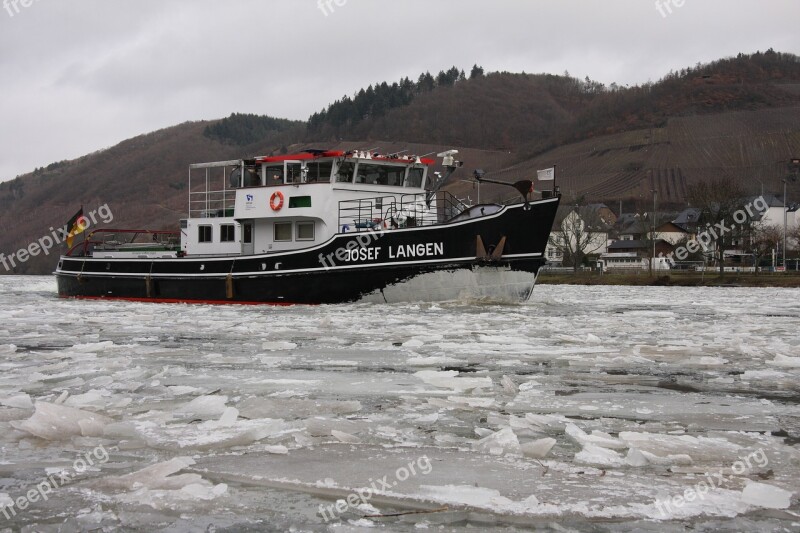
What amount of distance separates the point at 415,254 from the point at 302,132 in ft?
490

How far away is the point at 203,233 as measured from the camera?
21188 mm

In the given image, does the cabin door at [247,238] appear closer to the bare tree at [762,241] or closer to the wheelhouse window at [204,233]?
the wheelhouse window at [204,233]

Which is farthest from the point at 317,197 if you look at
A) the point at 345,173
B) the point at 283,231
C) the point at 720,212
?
the point at 720,212

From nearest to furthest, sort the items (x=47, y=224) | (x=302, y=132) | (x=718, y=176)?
(x=718, y=176), (x=47, y=224), (x=302, y=132)

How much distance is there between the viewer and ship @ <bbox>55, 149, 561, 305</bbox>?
16594 millimetres

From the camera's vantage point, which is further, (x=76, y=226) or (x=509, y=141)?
(x=509, y=141)

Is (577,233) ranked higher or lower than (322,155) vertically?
lower

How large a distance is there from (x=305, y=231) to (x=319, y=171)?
1.55m

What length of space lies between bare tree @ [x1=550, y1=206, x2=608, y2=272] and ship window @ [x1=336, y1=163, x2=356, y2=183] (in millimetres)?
33163

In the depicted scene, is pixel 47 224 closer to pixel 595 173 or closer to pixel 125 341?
pixel 595 173

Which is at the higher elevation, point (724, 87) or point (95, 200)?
point (724, 87)

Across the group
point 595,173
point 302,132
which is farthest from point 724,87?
point 302,132

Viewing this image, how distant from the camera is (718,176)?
327 ft

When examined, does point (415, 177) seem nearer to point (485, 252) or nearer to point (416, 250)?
point (416, 250)
